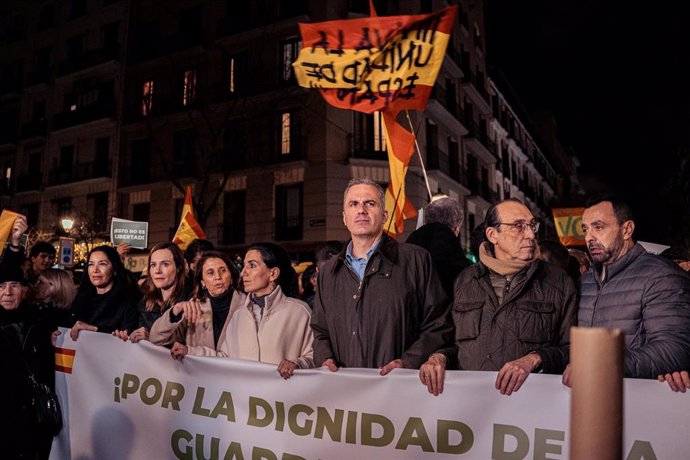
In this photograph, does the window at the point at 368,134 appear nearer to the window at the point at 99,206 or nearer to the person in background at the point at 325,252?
the window at the point at 99,206

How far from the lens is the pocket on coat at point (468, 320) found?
2.79m

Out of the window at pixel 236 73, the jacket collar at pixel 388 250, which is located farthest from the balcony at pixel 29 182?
the jacket collar at pixel 388 250

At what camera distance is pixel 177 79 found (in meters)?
23.3

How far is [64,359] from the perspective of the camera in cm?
412

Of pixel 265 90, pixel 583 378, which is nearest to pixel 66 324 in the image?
pixel 583 378

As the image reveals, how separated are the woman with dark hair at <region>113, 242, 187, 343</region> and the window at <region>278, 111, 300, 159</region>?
15.6 meters

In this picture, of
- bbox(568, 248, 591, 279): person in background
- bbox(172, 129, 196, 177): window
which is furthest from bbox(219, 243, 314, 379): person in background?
bbox(172, 129, 196, 177): window

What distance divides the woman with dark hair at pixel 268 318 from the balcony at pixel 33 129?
2923cm

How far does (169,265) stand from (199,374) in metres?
1.18

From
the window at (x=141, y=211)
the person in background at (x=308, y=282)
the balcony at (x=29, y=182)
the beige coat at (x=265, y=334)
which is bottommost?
the beige coat at (x=265, y=334)

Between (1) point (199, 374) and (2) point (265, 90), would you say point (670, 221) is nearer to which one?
(2) point (265, 90)

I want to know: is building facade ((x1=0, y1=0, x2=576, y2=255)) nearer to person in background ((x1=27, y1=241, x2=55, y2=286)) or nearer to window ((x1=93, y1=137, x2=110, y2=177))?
window ((x1=93, y1=137, x2=110, y2=177))

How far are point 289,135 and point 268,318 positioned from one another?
677 inches

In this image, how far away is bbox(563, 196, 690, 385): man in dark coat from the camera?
7.54 ft
